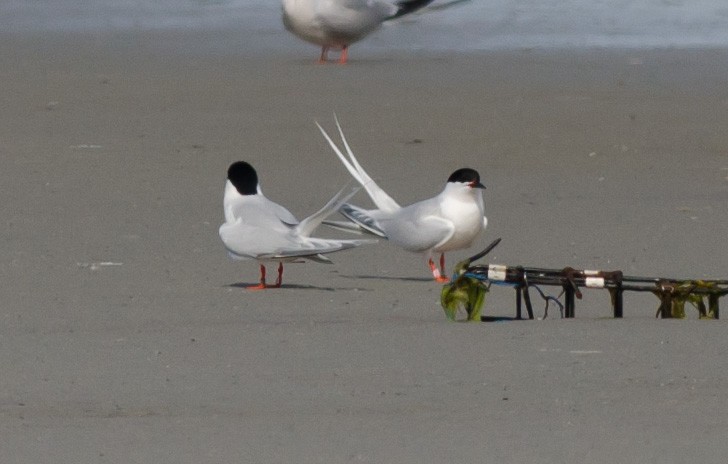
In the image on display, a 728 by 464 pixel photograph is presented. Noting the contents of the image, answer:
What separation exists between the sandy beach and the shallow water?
0.68 meters

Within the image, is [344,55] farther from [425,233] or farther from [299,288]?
[299,288]

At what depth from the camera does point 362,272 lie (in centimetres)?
637

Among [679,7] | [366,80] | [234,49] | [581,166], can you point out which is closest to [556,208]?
[581,166]

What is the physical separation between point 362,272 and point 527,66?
5.66m

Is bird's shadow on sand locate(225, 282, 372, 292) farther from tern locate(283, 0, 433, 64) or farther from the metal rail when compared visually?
tern locate(283, 0, 433, 64)

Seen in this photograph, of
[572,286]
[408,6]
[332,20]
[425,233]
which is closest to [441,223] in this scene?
[425,233]

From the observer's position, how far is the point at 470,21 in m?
14.5

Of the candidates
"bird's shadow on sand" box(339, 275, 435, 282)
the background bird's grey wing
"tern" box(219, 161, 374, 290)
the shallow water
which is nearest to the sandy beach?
"bird's shadow on sand" box(339, 275, 435, 282)

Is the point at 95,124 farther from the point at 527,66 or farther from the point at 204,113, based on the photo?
the point at 527,66

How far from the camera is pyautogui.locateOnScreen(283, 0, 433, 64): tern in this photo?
11.9 m

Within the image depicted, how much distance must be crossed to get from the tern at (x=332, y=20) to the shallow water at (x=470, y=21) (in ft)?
2.14

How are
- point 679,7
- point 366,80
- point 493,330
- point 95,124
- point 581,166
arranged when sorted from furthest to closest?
point 679,7 < point 366,80 < point 95,124 < point 581,166 < point 493,330

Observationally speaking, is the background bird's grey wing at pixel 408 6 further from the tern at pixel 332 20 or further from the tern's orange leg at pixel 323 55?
the tern's orange leg at pixel 323 55

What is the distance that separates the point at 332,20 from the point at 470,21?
284 centimetres
